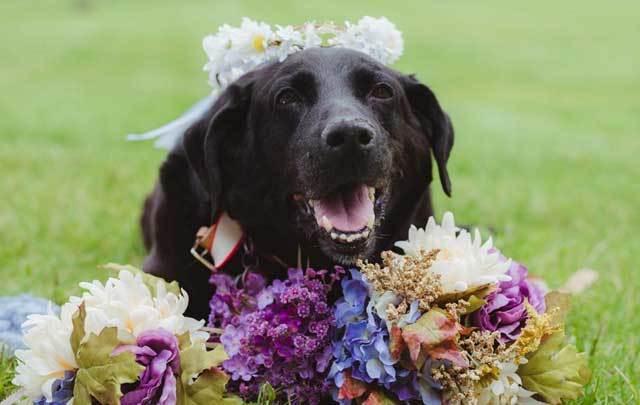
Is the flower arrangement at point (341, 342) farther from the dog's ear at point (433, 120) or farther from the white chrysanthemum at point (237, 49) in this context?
the white chrysanthemum at point (237, 49)

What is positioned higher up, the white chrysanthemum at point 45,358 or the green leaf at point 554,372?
the white chrysanthemum at point 45,358

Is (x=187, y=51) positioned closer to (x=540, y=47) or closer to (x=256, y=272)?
(x=540, y=47)

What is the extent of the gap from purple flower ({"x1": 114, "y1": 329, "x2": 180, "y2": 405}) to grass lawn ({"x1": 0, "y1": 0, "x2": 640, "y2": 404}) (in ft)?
1.82

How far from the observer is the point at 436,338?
2.18 metres

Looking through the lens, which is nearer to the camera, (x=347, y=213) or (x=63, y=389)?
(x=63, y=389)

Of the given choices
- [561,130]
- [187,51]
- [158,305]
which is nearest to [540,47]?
[187,51]

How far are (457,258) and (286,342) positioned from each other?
1.90ft

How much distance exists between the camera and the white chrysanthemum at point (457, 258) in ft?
7.64

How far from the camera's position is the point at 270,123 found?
2.87 metres

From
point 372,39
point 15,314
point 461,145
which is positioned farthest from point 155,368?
point 461,145

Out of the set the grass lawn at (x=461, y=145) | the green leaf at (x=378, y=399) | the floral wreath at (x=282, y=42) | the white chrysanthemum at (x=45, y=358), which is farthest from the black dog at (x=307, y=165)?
the white chrysanthemum at (x=45, y=358)

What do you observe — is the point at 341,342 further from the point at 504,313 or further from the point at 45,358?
the point at 45,358

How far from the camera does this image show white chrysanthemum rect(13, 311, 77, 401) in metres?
2.15

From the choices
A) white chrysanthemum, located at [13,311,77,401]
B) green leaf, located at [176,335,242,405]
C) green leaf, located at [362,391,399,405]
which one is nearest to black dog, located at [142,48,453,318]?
green leaf, located at [362,391,399,405]
